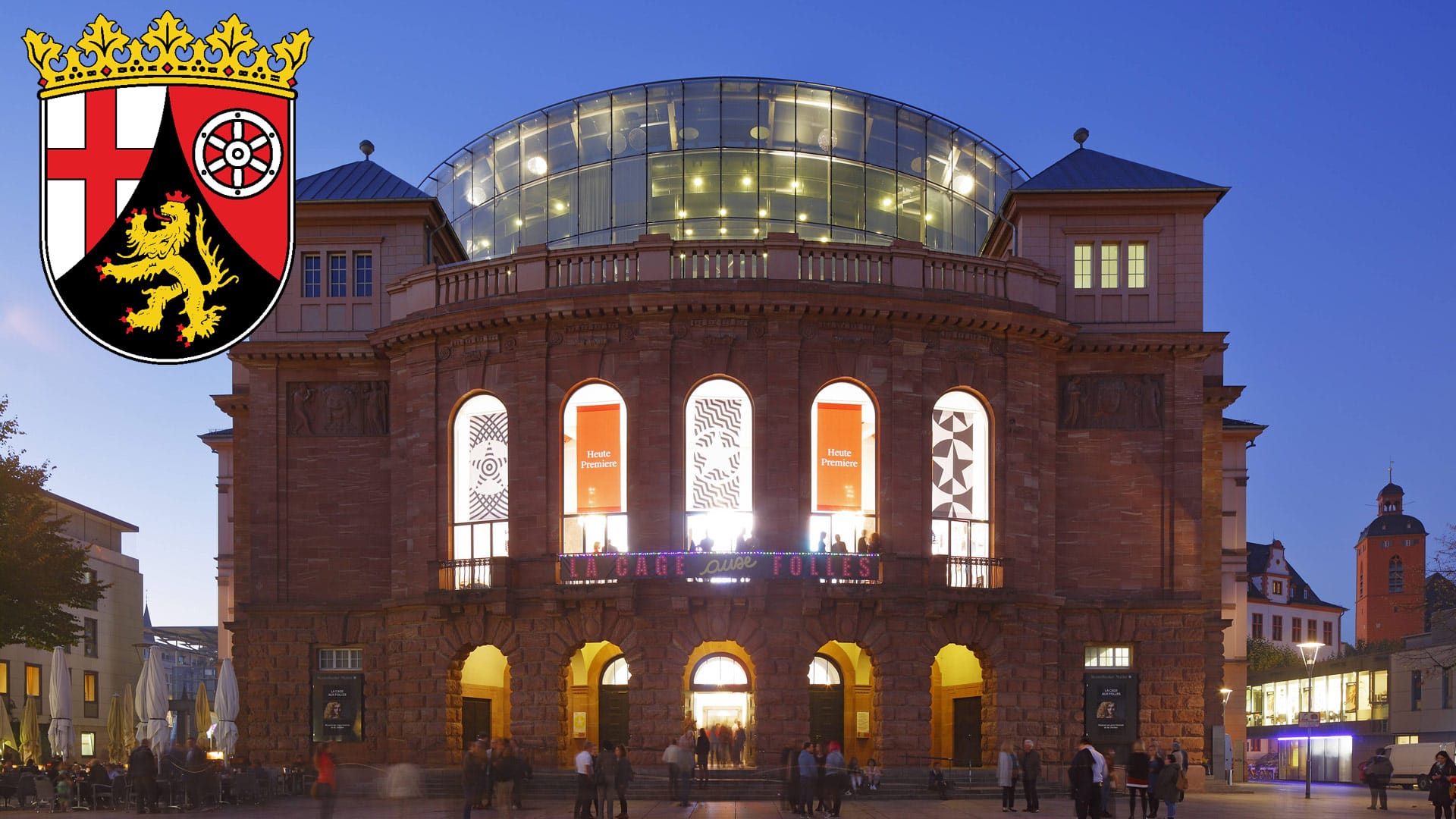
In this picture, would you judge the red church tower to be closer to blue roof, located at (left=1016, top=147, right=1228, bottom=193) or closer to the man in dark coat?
blue roof, located at (left=1016, top=147, right=1228, bottom=193)

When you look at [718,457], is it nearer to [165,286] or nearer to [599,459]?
[599,459]

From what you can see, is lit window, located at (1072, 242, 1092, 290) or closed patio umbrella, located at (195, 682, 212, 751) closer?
lit window, located at (1072, 242, 1092, 290)

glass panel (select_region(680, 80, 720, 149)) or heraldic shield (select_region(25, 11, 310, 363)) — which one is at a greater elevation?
glass panel (select_region(680, 80, 720, 149))

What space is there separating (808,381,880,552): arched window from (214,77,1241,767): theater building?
0.30ft

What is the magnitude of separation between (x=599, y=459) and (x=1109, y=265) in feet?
56.9

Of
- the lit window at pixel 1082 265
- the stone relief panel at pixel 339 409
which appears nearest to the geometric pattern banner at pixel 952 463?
the lit window at pixel 1082 265

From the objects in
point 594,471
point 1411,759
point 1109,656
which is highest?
point 594,471

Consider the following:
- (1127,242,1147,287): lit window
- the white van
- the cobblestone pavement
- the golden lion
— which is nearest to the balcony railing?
the cobblestone pavement

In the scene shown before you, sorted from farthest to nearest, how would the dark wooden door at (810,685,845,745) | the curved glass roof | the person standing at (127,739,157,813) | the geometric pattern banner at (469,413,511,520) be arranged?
the curved glass roof
the dark wooden door at (810,685,845,745)
the geometric pattern banner at (469,413,511,520)
the person standing at (127,739,157,813)

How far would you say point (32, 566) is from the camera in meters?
47.0

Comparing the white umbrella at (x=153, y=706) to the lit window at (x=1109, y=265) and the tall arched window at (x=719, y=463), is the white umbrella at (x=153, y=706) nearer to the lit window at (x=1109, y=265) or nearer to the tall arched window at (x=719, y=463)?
the tall arched window at (x=719, y=463)

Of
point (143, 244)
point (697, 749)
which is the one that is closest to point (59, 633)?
point (697, 749)

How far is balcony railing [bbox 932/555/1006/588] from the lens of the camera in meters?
46.3

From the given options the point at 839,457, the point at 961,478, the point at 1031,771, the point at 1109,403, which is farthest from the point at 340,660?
the point at 1109,403
